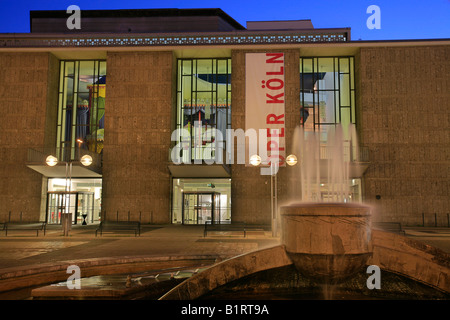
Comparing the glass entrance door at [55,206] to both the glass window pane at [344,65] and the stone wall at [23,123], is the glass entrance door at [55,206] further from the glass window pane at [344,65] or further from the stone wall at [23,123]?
the glass window pane at [344,65]

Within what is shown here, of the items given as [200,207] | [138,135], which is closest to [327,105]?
[200,207]

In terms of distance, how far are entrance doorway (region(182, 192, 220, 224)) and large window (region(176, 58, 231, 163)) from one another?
9.96 ft

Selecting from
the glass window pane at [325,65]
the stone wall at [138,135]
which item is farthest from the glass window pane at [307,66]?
the stone wall at [138,135]

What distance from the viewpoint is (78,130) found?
33938 millimetres

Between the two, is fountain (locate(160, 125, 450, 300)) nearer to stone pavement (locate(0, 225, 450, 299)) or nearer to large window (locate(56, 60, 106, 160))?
stone pavement (locate(0, 225, 450, 299))

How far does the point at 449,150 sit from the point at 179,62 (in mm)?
22892

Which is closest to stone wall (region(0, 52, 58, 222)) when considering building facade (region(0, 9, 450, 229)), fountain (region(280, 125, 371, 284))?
building facade (region(0, 9, 450, 229))

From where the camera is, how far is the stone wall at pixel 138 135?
101ft

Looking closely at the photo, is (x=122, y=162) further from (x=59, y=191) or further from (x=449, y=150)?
(x=449, y=150)

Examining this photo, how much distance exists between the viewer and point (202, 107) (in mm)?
33375

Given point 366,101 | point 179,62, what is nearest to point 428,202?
point 366,101
